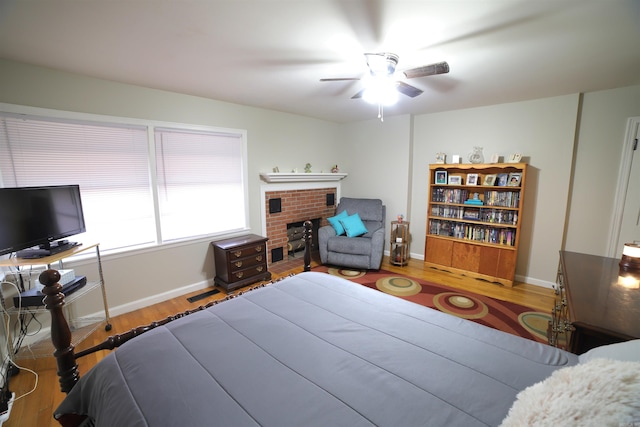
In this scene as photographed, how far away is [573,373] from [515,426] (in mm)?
233

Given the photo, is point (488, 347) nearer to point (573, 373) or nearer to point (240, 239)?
point (573, 373)

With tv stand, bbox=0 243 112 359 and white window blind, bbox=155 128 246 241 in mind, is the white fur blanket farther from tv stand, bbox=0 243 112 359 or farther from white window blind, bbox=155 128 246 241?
white window blind, bbox=155 128 246 241

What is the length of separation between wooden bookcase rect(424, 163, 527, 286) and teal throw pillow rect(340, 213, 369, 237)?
100 cm

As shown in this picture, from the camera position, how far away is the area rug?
253cm

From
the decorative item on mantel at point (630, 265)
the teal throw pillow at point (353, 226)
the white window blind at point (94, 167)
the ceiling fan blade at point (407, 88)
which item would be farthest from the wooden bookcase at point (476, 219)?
the white window blind at point (94, 167)

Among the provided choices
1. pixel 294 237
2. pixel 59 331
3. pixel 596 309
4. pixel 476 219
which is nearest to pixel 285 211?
pixel 294 237

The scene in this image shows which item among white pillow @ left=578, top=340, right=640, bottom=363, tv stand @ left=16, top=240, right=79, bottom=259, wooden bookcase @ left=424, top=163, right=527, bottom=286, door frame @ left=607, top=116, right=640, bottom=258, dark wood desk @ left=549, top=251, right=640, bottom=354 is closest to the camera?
white pillow @ left=578, top=340, right=640, bottom=363

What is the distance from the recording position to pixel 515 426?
0.71 meters

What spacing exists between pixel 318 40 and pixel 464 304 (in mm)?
2933

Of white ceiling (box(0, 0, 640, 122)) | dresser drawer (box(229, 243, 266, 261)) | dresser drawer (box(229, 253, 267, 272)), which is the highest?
white ceiling (box(0, 0, 640, 122))

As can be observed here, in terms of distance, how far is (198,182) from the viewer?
3297 millimetres

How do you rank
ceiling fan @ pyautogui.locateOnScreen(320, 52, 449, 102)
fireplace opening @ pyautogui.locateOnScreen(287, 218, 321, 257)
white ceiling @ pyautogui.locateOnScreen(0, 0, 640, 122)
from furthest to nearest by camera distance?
1. fireplace opening @ pyautogui.locateOnScreen(287, 218, 321, 257)
2. ceiling fan @ pyautogui.locateOnScreen(320, 52, 449, 102)
3. white ceiling @ pyautogui.locateOnScreen(0, 0, 640, 122)

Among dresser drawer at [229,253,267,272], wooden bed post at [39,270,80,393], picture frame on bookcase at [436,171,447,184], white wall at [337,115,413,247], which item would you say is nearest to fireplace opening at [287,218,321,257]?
dresser drawer at [229,253,267,272]

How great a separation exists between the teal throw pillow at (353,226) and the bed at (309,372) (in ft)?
8.31
